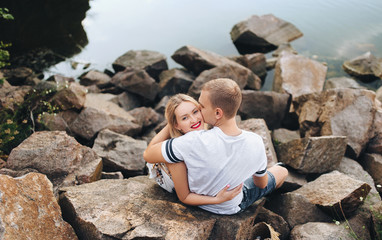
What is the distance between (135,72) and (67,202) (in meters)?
4.43

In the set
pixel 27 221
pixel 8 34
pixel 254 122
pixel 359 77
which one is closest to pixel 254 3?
pixel 359 77

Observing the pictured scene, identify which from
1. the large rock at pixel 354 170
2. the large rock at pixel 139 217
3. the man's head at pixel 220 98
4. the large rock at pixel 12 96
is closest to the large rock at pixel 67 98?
the large rock at pixel 12 96

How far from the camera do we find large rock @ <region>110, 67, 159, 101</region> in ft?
21.9

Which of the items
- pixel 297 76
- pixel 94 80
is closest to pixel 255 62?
pixel 297 76

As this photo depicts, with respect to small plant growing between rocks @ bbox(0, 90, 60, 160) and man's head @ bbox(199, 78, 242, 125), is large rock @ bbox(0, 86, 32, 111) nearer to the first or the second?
small plant growing between rocks @ bbox(0, 90, 60, 160)

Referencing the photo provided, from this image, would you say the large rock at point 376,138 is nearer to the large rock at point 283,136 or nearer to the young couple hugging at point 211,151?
the large rock at point 283,136

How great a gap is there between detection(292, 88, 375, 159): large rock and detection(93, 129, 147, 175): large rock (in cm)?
281

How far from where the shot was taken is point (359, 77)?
8.70 m

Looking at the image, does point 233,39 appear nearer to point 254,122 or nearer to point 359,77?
point 359,77

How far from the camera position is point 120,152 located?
4348 millimetres

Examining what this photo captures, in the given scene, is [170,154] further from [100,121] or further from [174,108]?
[100,121]

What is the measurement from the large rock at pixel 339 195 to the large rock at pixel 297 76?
11.1 ft

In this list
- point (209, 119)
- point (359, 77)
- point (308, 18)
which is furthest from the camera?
point (308, 18)

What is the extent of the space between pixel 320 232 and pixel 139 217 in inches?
68.0
